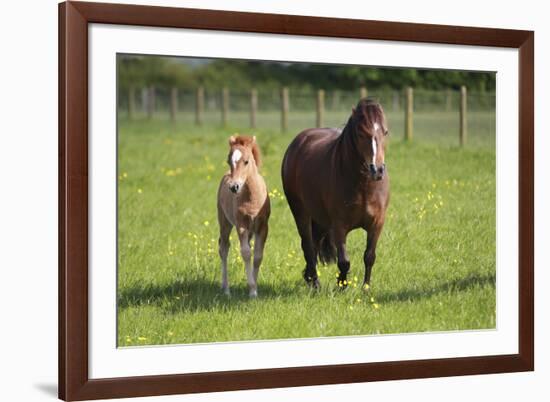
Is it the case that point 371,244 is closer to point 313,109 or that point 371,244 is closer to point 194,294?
point 194,294

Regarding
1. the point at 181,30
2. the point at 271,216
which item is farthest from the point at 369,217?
the point at 181,30

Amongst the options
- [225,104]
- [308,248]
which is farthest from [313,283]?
[225,104]

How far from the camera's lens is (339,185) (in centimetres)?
765

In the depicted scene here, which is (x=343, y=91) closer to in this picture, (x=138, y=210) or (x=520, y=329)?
(x=138, y=210)

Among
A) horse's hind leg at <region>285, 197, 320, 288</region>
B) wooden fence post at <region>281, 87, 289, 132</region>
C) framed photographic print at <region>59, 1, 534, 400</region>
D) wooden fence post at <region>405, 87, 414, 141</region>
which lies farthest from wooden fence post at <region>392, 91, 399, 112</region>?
horse's hind leg at <region>285, 197, 320, 288</region>

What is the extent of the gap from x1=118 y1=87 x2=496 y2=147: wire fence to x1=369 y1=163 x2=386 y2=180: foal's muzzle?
1.83ft

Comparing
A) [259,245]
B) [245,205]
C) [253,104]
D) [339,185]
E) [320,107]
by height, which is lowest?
[259,245]

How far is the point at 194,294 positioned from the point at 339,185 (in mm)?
1473

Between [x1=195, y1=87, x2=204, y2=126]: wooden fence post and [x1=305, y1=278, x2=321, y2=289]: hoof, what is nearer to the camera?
[x1=305, y1=278, x2=321, y2=289]: hoof

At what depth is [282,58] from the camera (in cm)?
691

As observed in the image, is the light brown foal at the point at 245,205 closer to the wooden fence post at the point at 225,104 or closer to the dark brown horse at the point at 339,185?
the dark brown horse at the point at 339,185

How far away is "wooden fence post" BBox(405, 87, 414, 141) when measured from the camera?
10484 mm

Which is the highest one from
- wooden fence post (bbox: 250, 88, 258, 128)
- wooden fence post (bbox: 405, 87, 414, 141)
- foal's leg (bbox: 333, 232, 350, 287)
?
wooden fence post (bbox: 250, 88, 258, 128)

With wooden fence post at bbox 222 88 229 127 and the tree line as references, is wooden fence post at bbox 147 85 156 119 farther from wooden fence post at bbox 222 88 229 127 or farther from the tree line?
wooden fence post at bbox 222 88 229 127
